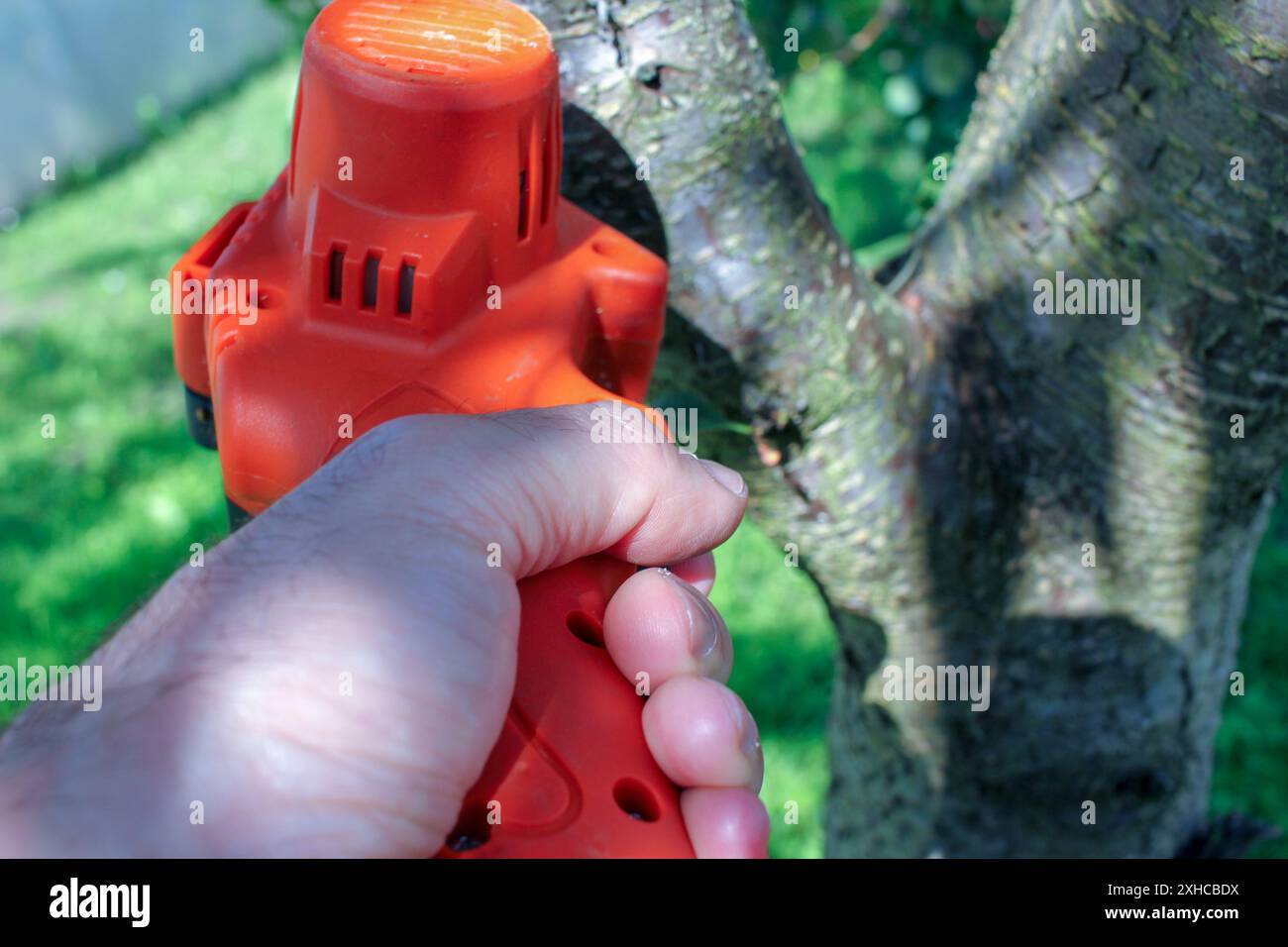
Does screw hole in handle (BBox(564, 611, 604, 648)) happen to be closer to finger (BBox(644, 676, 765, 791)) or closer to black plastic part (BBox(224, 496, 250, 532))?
finger (BBox(644, 676, 765, 791))

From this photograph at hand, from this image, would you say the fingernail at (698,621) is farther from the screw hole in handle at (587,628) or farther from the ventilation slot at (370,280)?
the ventilation slot at (370,280)

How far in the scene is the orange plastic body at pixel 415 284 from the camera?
107 cm

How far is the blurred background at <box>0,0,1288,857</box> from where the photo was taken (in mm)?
2541

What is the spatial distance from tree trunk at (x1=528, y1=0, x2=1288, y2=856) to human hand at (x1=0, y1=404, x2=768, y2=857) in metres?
0.43

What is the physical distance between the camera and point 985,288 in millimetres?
1546

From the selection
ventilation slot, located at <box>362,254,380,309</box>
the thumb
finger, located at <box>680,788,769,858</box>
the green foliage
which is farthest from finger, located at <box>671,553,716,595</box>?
the green foliage

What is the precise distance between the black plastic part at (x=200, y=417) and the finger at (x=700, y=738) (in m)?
0.54

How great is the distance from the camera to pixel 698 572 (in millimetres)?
1301

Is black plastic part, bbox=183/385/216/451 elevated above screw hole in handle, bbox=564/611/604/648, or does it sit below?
above

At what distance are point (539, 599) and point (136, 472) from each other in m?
2.95

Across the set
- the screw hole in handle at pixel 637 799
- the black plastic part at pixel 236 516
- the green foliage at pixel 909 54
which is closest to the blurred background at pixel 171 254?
the green foliage at pixel 909 54

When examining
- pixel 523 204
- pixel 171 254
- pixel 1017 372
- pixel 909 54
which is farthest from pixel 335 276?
pixel 171 254

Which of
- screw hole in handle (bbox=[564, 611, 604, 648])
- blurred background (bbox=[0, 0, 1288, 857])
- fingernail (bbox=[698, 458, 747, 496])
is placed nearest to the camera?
screw hole in handle (bbox=[564, 611, 604, 648])
